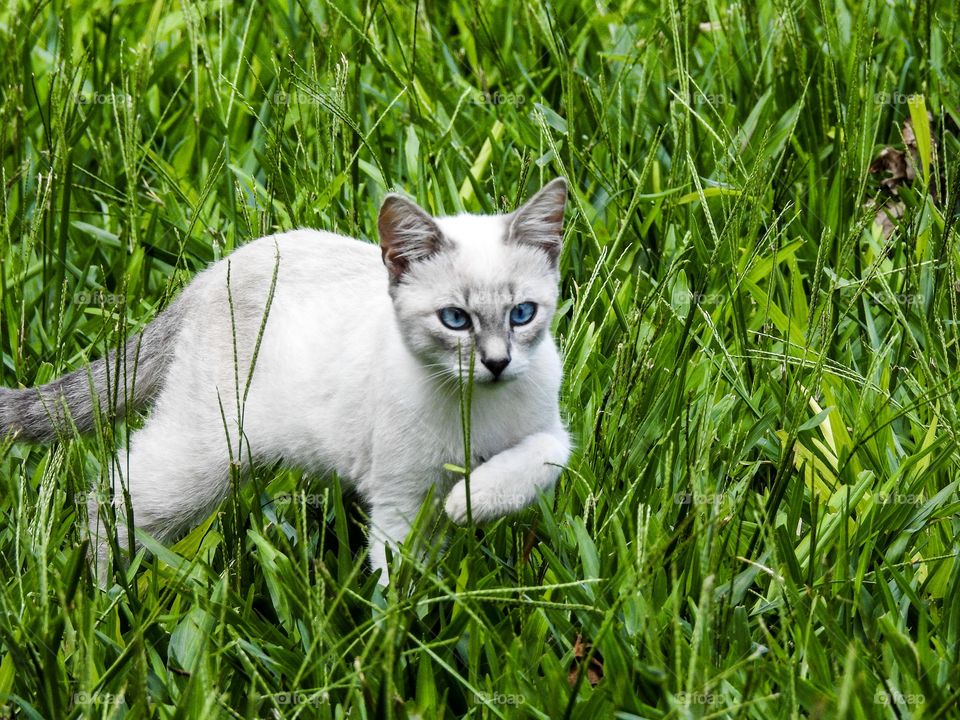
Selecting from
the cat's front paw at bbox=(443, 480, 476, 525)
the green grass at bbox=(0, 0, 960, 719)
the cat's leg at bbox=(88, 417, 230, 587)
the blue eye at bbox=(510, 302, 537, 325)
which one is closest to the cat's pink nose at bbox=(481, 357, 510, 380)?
the blue eye at bbox=(510, 302, 537, 325)

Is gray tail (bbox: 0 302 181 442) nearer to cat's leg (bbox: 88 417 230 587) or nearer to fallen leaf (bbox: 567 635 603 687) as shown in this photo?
cat's leg (bbox: 88 417 230 587)

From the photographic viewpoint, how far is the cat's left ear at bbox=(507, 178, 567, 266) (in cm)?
294

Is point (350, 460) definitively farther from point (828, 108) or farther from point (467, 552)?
point (828, 108)

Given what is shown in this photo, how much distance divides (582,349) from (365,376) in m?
0.78

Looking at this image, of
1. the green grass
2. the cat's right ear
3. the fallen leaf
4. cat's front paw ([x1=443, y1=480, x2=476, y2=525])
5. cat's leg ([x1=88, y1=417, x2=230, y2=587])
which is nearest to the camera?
the green grass

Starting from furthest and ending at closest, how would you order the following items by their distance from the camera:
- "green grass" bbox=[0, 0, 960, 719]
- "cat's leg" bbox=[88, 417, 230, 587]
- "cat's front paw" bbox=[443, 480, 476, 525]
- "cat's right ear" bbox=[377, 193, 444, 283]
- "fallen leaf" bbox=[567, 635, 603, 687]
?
"cat's leg" bbox=[88, 417, 230, 587], "cat's right ear" bbox=[377, 193, 444, 283], "cat's front paw" bbox=[443, 480, 476, 525], "fallen leaf" bbox=[567, 635, 603, 687], "green grass" bbox=[0, 0, 960, 719]

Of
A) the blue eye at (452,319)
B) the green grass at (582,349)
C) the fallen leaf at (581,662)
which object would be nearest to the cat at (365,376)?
the blue eye at (452,319)

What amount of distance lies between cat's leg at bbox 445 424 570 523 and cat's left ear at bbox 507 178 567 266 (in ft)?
1.59

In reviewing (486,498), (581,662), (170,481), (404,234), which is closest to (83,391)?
(170,481)

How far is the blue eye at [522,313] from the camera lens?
9.61ft

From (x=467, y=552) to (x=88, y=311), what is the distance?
1.78 meters

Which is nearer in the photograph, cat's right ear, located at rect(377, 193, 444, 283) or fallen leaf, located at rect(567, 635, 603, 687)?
fallen leaf, located at rect(567, 635, 603, 687)

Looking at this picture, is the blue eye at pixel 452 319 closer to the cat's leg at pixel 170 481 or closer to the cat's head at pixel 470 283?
the cat's head at pixel 470 283

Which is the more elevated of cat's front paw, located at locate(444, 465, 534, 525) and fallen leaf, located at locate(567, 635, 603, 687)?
cat's front paw, located at locate(444, 465, 534, 525)
